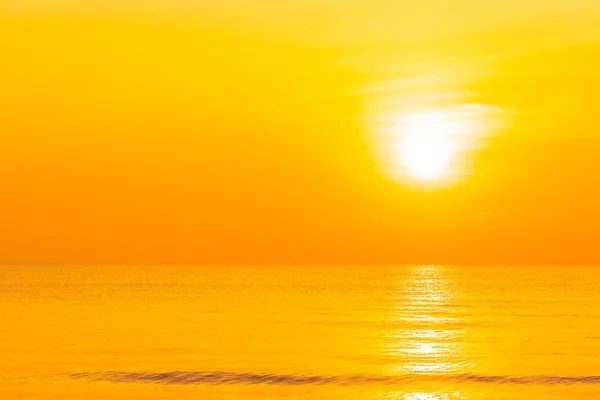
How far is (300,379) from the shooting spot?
117 ft

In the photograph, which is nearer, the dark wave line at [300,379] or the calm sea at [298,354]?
the calm sea at [298,354]

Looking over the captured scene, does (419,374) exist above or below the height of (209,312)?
below

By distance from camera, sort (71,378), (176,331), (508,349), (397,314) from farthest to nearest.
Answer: (397,314) < (176,331) < (508,349) < (71,378)

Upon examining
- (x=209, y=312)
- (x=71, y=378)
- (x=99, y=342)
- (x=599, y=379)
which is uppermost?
(x=209, y=312)

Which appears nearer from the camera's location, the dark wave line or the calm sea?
the calm sea

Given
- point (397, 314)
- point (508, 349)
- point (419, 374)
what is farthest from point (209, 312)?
point (419, 374)

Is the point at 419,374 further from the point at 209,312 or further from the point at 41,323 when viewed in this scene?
the point at 209,312

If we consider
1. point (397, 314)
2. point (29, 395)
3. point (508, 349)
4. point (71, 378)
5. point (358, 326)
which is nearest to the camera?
point (29, 395)

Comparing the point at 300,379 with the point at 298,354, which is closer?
the point at 300,379

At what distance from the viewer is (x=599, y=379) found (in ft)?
117

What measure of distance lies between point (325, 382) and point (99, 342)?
16.5m

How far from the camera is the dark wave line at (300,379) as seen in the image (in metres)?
34.9

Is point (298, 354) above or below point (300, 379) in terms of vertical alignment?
above

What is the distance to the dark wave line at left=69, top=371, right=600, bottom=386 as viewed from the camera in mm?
34906
